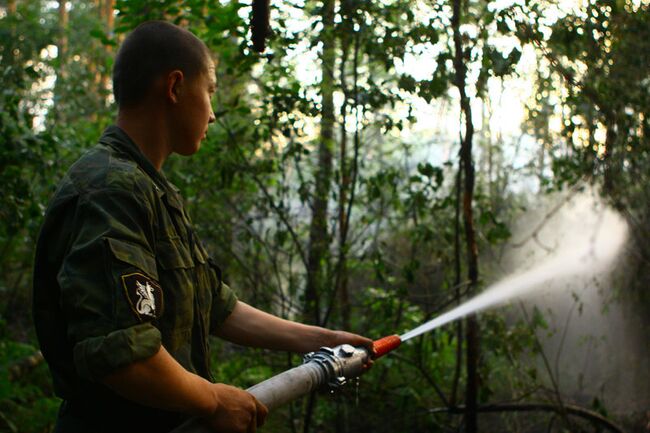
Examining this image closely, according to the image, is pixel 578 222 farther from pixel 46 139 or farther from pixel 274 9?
pixel 46 139

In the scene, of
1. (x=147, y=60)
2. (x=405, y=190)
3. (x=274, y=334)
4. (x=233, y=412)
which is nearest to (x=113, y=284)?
(x=233, y=412)

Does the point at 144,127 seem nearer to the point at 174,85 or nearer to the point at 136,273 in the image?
the point at 174,85

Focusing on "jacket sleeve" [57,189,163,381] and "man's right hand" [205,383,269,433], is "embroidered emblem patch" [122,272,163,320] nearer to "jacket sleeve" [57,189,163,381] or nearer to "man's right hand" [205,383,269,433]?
A: "jacket sleeve" [57,189,163,381]

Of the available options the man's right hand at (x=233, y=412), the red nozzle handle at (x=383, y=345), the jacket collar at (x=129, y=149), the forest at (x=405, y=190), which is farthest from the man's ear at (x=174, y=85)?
the forest at (x=405, y=190)

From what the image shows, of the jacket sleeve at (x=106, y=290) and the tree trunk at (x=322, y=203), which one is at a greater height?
the tree trunk at (x=322, y=203)

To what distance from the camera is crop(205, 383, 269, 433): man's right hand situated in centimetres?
154

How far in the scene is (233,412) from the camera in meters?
1.56

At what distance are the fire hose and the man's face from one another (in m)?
0.76

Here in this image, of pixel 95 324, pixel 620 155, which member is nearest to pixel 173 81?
pixel 95 324

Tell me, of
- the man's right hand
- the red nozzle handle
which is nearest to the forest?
the red nozzle handle

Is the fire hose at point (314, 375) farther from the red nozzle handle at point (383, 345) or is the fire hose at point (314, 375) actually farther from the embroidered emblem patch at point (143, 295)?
the embroidered emblem patch at point (143, 295)

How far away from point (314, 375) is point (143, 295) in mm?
668

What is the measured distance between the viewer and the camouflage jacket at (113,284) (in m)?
1.42

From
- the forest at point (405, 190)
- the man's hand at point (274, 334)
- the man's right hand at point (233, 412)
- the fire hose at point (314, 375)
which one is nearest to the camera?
the man's right hand at point (233, 412)
